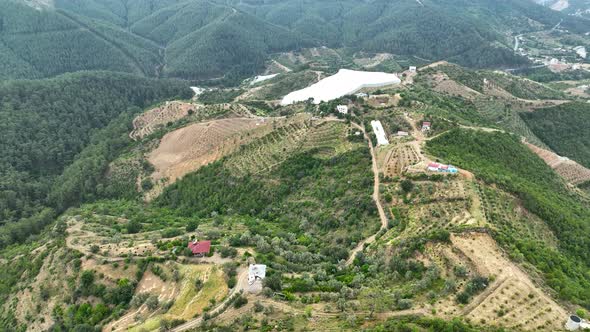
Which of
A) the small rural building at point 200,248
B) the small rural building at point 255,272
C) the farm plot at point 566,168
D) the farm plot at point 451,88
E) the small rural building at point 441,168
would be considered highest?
the small rural building at point 441,168

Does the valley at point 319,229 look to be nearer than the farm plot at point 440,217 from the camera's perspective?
Yes

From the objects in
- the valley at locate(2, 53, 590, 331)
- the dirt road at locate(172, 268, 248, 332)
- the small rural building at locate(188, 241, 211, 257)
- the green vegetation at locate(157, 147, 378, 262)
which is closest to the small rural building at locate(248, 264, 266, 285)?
the valley at locate(2, 53, 590, 331)

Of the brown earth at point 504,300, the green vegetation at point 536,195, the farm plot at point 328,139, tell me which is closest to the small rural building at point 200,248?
the brown earth at point 504,300

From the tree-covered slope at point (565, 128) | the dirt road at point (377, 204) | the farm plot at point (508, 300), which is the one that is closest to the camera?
the farm plot at point (508, 300)

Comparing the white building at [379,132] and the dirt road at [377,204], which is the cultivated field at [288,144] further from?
the dirt road at [377,204]

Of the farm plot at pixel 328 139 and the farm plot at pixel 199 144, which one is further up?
the farm plot at pixel 328 139

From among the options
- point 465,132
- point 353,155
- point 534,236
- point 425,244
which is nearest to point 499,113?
point 465,132

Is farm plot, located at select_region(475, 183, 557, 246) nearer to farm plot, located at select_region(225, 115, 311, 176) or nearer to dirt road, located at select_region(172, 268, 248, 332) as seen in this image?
dirt road, located at select_region(172, 268, 248, 332)

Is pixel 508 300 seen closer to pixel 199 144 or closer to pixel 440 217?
pixel 440 217
